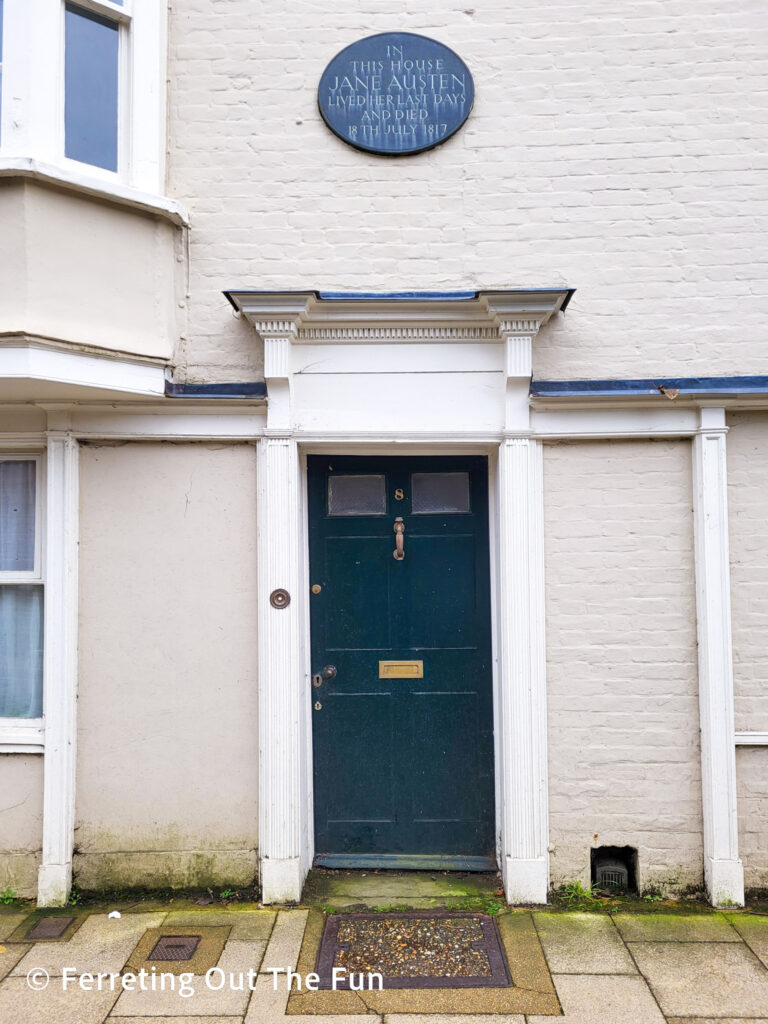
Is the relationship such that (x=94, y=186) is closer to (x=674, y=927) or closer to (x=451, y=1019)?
(x=451, y=1019)

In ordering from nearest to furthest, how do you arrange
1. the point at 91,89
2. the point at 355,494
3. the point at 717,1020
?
1. the point at 717,1020
2. the point at 91,89
3. the point at 355,494

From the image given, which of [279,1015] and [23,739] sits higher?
[23,739]

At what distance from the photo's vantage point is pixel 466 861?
435 cm

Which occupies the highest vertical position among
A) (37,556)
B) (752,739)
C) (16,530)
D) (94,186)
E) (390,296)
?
(94,186)

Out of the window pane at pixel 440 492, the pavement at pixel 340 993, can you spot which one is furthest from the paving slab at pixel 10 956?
the window pane at pixel 440 492

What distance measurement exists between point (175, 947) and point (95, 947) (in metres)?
0.39

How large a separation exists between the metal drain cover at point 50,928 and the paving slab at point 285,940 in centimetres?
107

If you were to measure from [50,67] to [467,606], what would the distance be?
3.69 metres

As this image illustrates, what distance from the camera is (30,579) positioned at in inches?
166

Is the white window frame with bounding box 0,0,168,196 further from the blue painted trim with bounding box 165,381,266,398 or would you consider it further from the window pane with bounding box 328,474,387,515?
the window pane with bounding box 328,474,387,515

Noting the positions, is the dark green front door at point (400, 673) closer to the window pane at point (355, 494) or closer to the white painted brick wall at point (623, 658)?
the window pane at point (355, 494)

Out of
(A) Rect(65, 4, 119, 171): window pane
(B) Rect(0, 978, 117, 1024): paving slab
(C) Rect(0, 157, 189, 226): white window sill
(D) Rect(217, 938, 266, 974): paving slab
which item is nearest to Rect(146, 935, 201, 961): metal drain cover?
(D) Rect(217, 938, 266, 974): paving slab

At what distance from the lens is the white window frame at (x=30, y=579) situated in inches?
162

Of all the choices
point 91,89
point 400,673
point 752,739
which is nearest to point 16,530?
point 400,673
